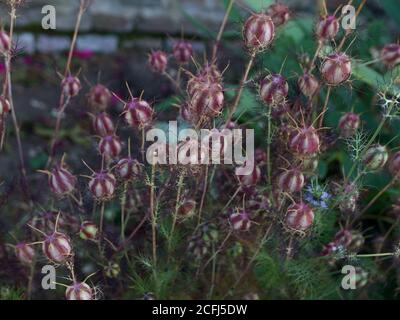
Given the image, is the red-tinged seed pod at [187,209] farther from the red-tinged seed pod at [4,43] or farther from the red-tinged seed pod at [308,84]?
the red-tinged seed pod at [4,43]

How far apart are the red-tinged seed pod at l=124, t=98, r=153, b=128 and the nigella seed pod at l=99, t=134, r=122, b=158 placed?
118 millimetres

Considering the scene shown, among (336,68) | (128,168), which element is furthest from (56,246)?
(336,68)

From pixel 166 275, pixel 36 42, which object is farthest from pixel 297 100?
pixel 36 42

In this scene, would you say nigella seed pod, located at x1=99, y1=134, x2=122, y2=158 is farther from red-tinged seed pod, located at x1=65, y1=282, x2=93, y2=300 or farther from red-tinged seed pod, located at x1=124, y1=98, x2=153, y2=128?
red-tinged seed pod, located at x1=65, y1=282, x2=93, y2=300

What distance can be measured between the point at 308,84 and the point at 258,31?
204 mm

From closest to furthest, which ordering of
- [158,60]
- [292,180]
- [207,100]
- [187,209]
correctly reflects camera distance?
[207,100]
[292,180]
[187,209]
[158,60]

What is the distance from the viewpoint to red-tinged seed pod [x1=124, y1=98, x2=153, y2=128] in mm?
1020

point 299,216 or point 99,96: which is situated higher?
point 99,96

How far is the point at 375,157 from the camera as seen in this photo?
1112 mm

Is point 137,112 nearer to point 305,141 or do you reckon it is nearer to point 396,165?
point 305,141

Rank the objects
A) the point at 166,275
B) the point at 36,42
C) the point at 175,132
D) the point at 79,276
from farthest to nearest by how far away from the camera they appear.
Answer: the point at 36,42 → the point at 79,276 → the point at 166,275 → the point at 175,132

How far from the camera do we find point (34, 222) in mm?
1259
